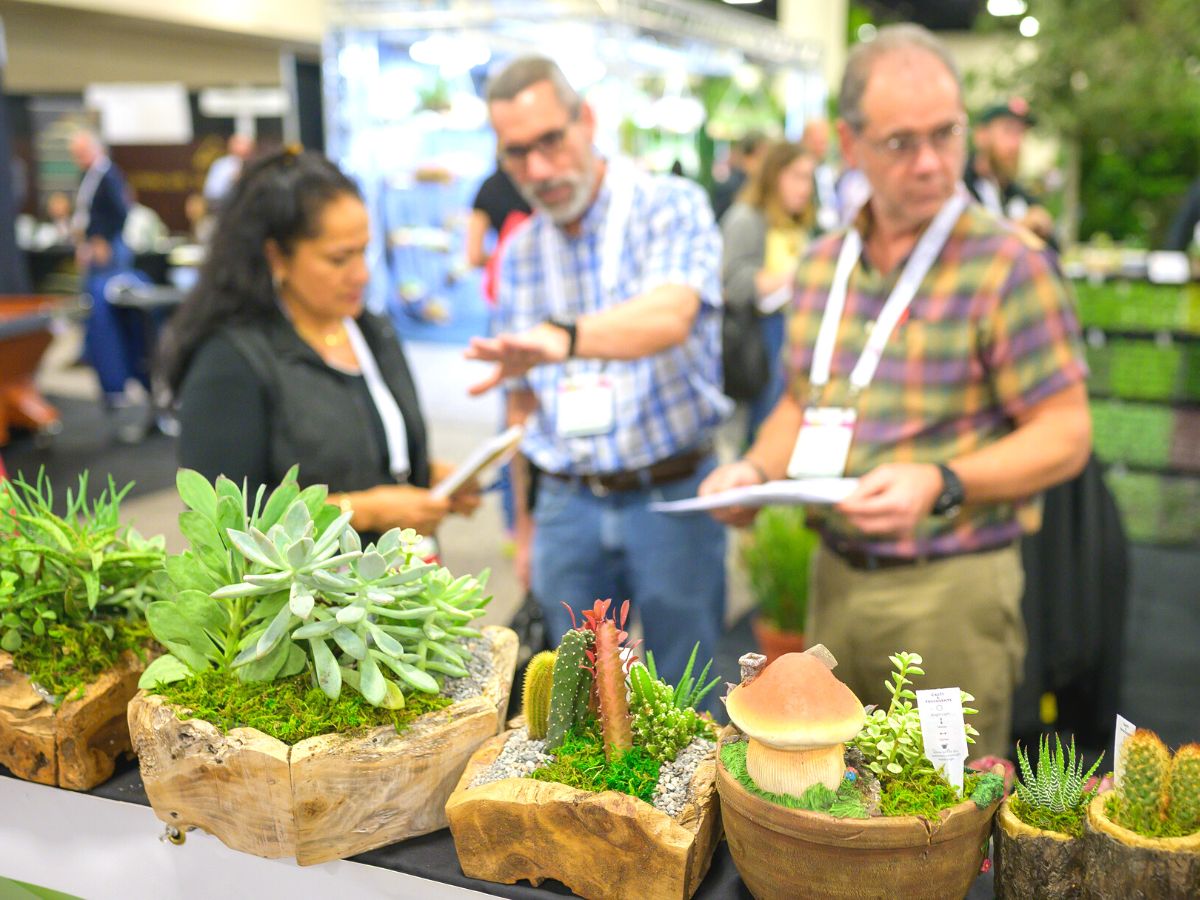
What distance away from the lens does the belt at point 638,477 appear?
88.2 inches

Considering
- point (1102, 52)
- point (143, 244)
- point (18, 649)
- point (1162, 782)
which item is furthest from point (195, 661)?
point (143, 244)

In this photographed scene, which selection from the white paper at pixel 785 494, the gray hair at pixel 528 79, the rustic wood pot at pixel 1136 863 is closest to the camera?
the rustic wood pot at pixel 1136 863

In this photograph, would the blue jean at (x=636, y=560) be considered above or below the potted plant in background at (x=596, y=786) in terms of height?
below

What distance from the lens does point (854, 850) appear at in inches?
34.9

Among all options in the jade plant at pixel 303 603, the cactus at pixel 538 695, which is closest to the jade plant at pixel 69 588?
the jade plant at pixel 303 603

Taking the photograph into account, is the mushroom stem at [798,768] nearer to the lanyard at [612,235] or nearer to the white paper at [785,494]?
the white paper at [785,494]

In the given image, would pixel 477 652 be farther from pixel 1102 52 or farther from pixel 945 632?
pixel 1102 52

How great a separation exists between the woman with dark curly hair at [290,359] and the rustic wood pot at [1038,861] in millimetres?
1163

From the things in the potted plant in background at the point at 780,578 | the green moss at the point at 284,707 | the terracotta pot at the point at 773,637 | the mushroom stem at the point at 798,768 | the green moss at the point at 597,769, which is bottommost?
the terracotta pot at the point at 773,637

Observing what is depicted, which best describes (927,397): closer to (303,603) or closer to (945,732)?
(945,732)

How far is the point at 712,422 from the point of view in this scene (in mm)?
2346

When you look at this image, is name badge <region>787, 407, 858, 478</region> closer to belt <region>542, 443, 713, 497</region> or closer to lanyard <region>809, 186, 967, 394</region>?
lanyard <region>809, 186, 967, 394</region>

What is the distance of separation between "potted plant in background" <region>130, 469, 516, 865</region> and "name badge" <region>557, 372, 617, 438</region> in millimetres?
1027

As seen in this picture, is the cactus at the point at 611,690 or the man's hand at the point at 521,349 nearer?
the cactus at the point at 611,690
